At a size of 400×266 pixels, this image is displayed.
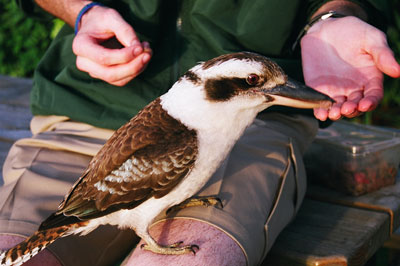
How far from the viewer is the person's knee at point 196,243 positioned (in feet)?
6.47

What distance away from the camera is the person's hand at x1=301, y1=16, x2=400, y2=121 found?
2016mm

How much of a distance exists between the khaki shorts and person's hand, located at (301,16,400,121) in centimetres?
39

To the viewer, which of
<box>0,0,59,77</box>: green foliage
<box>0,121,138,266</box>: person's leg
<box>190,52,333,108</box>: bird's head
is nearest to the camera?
<box>190,52,333,108</box>: bird's head

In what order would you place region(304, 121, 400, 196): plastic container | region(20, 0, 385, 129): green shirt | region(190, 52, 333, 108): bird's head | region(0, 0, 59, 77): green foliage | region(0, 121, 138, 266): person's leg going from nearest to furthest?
region(190, 52, 333, 108): bird's head
region(0, 121, 138, 266): person's leg
region(20, 0, 385, 129): green shirt
region(304, 121, 400, 196): plastic container
region(0, 0, 59, 77): green foliage

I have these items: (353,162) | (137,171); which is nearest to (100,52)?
(137,171)

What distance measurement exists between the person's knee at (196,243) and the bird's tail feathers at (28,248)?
32 cm

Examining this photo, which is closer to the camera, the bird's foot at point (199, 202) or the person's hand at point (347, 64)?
the person's hand at point (347, 64)

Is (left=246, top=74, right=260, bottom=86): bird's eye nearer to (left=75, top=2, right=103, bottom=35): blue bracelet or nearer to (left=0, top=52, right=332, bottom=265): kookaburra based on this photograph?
(left=0, top=52, right=332, bottom=265): kookaburra

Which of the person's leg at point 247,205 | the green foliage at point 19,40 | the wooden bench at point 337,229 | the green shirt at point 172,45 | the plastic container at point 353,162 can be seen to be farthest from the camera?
the green foliage at point 19,40

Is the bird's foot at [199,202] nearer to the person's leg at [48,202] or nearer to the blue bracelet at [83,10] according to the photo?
the person's leg at [48,202]

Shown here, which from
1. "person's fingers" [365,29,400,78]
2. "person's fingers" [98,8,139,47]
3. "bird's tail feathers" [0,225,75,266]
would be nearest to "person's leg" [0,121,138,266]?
"bird's tail feathers" [0,225,75,266]

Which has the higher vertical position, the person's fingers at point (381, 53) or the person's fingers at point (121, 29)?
the person's fingers at point (381, 53)

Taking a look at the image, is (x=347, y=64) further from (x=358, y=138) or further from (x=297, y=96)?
(x=358, y=138)

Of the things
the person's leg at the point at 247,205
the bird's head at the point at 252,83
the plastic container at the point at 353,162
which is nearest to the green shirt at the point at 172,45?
the person's leg at the point at 247,205
